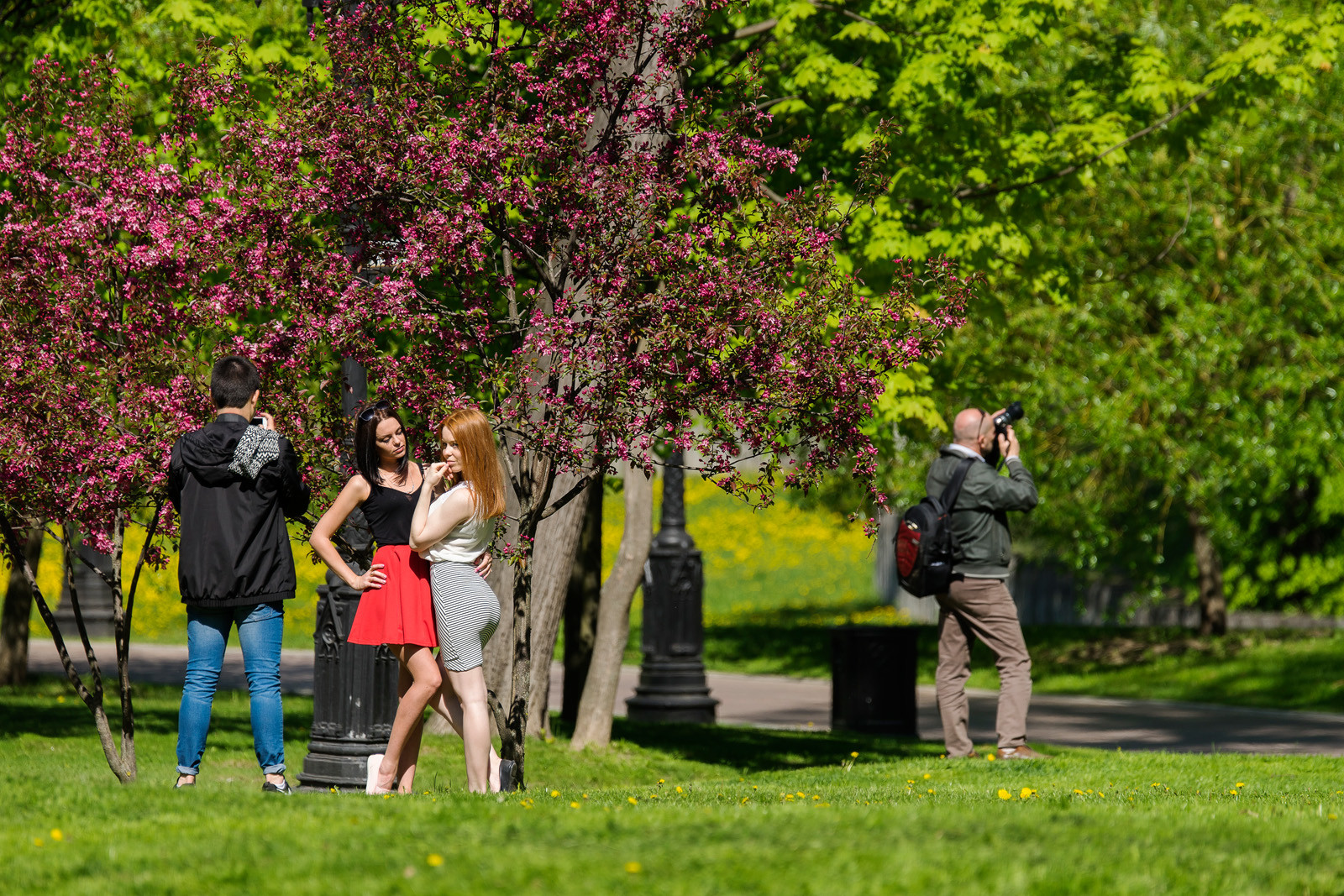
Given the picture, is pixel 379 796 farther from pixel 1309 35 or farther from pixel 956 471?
pixel 1309 35

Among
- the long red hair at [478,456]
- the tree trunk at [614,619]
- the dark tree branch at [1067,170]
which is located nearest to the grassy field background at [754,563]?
the tree trunk at [614,619]

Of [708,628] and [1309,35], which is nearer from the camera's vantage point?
[1309,35]

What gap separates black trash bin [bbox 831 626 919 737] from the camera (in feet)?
43.4

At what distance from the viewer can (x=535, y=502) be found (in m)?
6.89

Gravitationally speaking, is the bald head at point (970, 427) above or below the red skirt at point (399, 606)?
above

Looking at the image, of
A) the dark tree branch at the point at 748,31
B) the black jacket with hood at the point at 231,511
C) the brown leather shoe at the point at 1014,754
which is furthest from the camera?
the dark tree branch at the point at 748,31

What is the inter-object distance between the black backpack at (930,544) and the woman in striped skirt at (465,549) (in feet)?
10.7

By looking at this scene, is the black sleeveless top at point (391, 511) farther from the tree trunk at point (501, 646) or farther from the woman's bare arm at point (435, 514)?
the tree trunk at point (501, 646)

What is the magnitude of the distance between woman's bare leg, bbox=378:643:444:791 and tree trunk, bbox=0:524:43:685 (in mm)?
9236

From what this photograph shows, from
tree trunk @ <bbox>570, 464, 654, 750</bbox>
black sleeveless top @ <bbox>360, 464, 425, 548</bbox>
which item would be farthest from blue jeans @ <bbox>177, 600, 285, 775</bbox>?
tree trunk @ <bbox>570, 464, 654, 750</bbox>

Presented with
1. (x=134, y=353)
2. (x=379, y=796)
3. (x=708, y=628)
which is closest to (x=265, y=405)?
(x=134, y=353)

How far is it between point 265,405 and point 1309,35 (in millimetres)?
9212

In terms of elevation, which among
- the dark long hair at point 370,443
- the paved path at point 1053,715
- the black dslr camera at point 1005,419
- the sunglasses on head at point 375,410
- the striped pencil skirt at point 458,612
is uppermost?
the black dslr camera at point 1005,419

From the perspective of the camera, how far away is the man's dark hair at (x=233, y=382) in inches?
251
